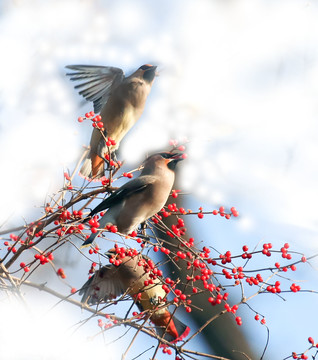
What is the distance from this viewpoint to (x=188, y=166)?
2.95 metres

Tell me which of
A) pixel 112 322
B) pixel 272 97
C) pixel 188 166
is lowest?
pixel 112 322

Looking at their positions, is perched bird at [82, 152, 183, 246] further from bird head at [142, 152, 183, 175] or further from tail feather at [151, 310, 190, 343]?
tail feather at [151, 310, 190, 343]

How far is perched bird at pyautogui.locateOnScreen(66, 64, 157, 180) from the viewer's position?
7.45 feet

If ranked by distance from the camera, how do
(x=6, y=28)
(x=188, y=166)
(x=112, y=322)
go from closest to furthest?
1. (x=112, y=322)
2. (x=6, y=28)
3. (x=188, y=166)

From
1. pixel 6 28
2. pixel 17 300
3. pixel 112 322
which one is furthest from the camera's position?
pixel 6 28

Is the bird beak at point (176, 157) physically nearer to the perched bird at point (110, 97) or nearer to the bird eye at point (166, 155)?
the bird eye at point (166, 155)

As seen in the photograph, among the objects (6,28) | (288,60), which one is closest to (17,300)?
(6,28)

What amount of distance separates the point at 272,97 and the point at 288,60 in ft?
0.90

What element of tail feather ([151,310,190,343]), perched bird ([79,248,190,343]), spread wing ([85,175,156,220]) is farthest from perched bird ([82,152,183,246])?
tail feather ([151,310,190,343])

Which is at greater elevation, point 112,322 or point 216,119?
point 216,119

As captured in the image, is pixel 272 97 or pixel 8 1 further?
pixel 272 97

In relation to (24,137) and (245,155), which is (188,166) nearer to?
(245,155)

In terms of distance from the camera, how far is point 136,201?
1.90m

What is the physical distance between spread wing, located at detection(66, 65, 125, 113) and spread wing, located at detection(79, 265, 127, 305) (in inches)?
28.5
